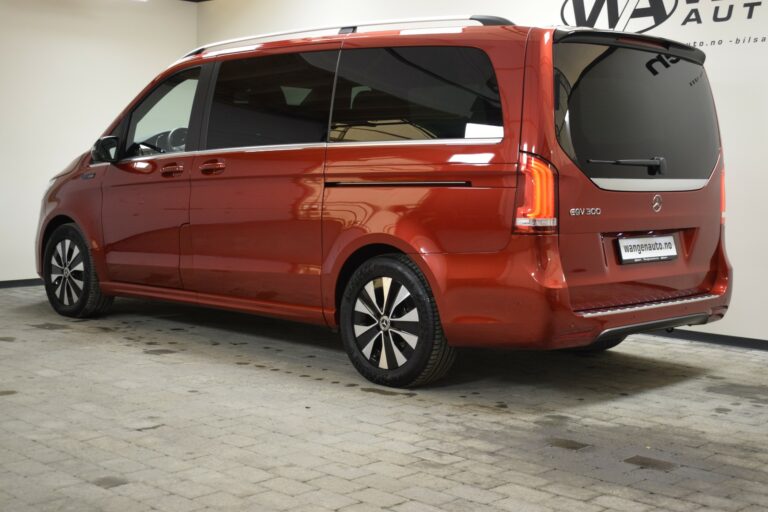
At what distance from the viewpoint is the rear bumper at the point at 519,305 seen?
4.74 metres

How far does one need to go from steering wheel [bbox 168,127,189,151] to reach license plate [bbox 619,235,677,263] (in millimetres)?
3006

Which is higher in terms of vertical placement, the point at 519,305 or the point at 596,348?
the point at 519,305

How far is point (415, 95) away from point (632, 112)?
1118 mm

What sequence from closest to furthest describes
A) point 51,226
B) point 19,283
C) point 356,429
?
point 356,429
point 51,226
point 19,283

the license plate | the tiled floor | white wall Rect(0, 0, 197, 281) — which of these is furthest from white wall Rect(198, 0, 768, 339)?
white wall Rect(0, 0, 197, 281)

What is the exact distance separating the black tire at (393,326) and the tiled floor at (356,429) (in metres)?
0.13

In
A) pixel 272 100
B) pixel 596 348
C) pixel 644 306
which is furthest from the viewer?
pixel 596 348

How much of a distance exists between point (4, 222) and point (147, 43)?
2.54 m

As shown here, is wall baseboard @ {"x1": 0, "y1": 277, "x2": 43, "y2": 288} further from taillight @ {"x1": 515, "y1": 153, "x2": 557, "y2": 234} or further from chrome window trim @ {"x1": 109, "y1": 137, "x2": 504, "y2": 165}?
taillight @ {"x1": 515, "y1": 153, "x2": 557, "y2": 234}

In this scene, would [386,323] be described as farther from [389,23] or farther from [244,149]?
[389,23]

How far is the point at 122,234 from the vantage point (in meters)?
7.05

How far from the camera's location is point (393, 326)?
17.5 ft

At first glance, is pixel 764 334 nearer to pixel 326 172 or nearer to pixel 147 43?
pixel 326 172

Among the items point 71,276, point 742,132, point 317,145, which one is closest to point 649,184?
point 317,145
